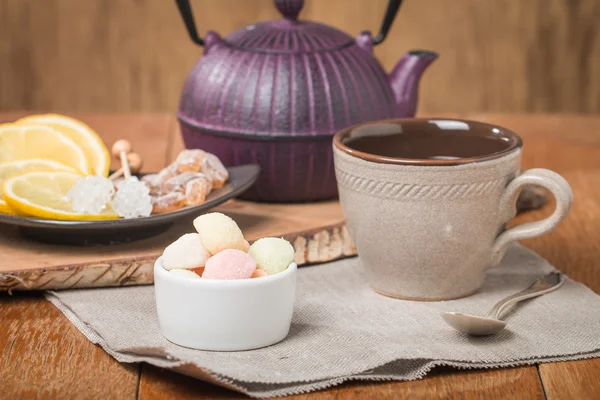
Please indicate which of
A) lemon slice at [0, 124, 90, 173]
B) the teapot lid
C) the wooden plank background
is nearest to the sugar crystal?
lemon slice at [0, 124, 90, 173]

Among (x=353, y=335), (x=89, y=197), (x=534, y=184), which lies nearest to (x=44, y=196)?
(x=89, y=197)

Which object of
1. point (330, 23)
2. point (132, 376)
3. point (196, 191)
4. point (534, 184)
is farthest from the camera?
point (330, 23)

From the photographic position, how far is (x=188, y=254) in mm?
632

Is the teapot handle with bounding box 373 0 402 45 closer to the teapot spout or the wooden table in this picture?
the teapot spout

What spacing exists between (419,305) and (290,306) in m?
0.13

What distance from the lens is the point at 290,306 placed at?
65 cm

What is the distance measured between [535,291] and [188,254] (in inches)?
11.3

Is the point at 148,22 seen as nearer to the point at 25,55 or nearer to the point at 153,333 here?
the point at 25,55

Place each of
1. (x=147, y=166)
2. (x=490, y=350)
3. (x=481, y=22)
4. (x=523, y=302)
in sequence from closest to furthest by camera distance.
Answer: (x=490, y=350)
(x=523, y=302)
(x=147, y=166)
(x=481, y=22)

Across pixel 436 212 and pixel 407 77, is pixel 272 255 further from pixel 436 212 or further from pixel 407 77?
pixel 407 77

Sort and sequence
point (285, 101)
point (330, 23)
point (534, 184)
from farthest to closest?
point (330, 23) → point (285, 101) → point (534, 184)

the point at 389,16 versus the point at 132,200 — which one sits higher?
the point at 389,16

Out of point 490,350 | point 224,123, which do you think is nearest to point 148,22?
point 224,123

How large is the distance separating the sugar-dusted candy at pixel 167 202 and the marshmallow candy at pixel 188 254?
160mm
